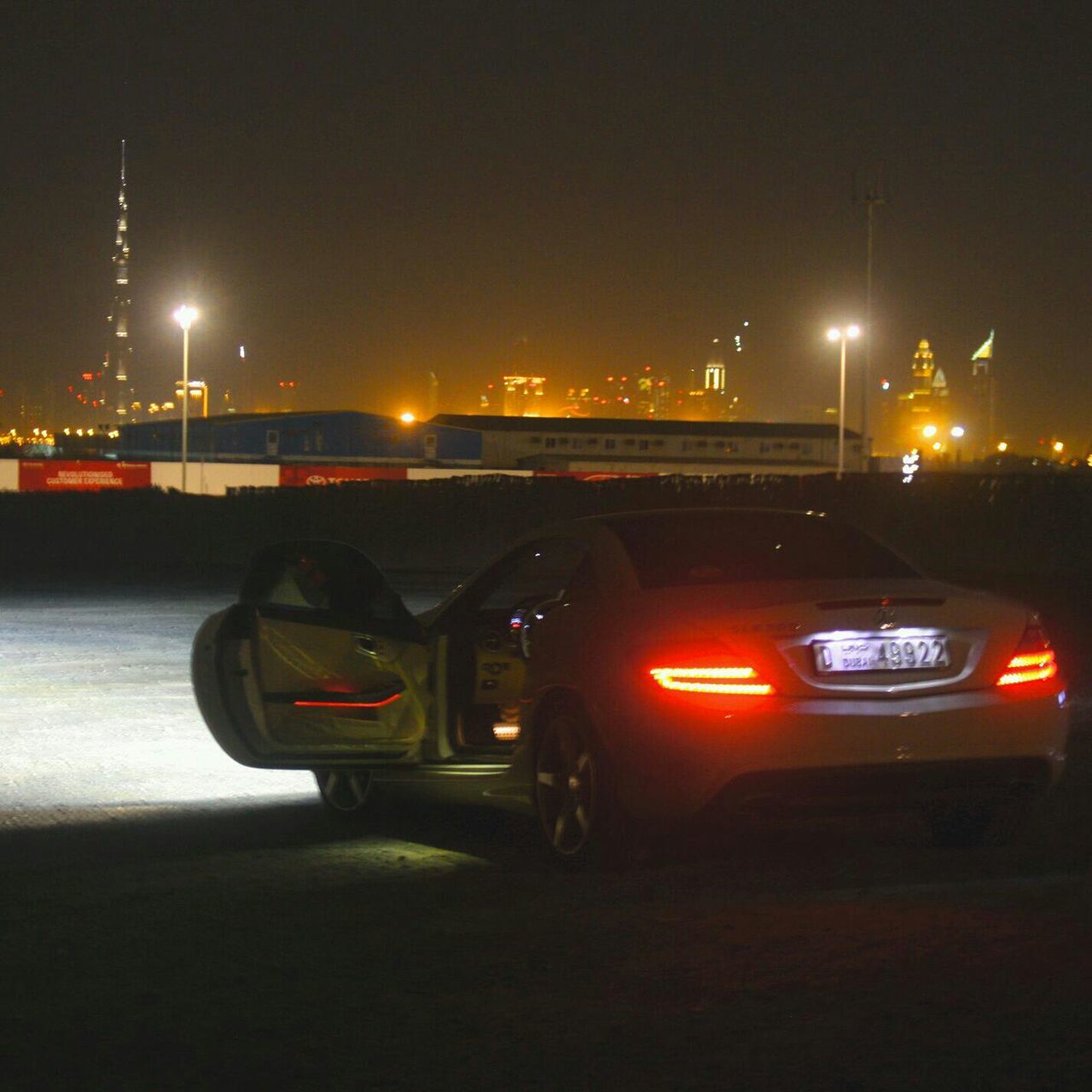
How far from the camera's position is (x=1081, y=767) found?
10086mm

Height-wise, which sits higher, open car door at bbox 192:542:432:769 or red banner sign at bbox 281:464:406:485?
open car door at bbox 192:542:432:769

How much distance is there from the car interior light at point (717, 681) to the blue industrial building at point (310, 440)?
87.9 metres

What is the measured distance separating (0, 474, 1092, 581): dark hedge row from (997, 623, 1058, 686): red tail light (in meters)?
24.5

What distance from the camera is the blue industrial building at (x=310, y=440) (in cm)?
9631

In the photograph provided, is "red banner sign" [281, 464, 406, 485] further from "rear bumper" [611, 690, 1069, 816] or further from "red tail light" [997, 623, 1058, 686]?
"rear bumper" [611, 690, 1069, 816]

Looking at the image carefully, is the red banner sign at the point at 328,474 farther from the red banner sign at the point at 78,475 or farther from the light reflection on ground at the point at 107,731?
the light reflection on ground at the point at 107,731

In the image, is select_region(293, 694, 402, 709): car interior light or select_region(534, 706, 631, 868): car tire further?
select_region(293, 694, 402, 709): car interior light

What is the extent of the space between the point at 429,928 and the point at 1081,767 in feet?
17.3

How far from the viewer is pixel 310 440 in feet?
323

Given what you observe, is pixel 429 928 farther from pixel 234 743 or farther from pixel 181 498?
pixel 181 498

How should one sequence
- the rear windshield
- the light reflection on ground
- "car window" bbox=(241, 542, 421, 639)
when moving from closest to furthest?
1. the rear windshield
2. "car window" bbox=(241, 542, 421, 639)
3. the light reflection on ground

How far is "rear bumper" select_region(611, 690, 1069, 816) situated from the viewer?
6324mm

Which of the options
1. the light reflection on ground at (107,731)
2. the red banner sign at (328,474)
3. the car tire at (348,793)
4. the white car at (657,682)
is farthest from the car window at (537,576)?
the red banner sign at (328,474)

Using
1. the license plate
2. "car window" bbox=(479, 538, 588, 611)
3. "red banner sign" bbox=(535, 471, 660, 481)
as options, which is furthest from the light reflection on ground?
"red banner sign" bbox=(535, 471, 660, 481)
